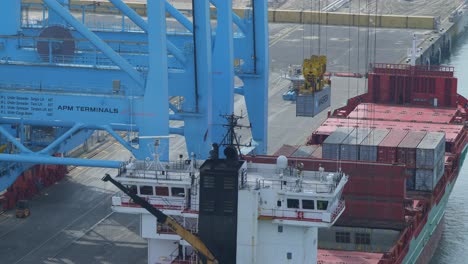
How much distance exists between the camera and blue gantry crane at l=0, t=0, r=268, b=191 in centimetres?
4659

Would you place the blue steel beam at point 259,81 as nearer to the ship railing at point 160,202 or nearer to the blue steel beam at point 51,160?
the blue steel beam at point 51,160

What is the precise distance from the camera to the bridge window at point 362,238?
42.8m

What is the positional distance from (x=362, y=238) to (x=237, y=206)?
386 inches

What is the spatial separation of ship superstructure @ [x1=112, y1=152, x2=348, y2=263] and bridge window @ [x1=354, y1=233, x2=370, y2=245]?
7656 millimetres

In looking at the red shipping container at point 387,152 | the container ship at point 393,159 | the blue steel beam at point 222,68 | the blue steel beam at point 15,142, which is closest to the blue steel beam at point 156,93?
the blue steel beam at point 15,142

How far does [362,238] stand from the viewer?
43000 mm

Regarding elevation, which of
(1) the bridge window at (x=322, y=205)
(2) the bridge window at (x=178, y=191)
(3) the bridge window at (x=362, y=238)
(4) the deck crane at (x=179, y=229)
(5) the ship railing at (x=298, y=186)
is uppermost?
(5) the ship railing at (x=298, y=186)

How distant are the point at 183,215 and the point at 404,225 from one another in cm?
1134

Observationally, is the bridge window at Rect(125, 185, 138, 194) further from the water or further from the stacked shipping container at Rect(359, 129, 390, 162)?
the water

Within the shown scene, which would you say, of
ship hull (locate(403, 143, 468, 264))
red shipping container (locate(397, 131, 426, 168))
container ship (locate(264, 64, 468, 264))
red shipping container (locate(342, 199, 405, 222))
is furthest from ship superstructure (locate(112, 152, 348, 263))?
red shipping container (locate(397, 131, 426, 168))

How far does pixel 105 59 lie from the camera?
5178 centimetres

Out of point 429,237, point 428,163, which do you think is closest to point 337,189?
point 428,163

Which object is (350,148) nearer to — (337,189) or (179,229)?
(337,189)

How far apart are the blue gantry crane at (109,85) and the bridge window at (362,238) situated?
6.91 m
